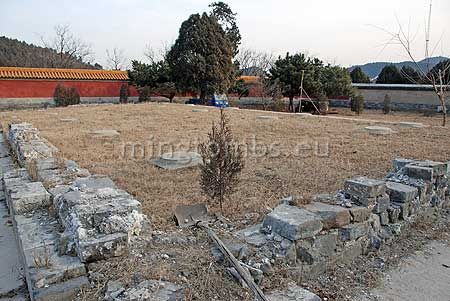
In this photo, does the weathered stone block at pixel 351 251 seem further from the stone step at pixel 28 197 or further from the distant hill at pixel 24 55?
the distant hill at pixel 24 55

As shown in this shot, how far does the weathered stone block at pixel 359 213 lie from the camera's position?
2.28m

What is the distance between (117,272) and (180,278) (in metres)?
0.31

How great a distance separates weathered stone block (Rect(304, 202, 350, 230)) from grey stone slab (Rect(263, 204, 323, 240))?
0.07 m

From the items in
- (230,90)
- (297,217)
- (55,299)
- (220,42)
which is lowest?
(55,299)

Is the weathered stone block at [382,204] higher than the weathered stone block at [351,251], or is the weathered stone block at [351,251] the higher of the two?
the weathered stone block at [382,204]

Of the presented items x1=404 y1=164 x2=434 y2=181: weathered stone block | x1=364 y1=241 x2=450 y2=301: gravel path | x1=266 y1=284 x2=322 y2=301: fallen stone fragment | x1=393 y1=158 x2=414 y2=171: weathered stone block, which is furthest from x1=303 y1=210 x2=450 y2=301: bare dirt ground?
x1=393 y1=158 x2=414 y2=171: weathered stone block

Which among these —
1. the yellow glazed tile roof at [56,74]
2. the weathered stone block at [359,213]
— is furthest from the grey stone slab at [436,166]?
the yellow glazed tile roof at [56,74]

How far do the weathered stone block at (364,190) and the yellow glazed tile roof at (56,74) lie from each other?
52.2 ft

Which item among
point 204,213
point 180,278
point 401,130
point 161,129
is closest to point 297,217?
point 204,213

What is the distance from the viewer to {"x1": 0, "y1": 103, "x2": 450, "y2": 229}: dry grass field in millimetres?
2953

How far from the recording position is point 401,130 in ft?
22.1

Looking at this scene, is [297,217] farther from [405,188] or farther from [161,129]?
[161,129]

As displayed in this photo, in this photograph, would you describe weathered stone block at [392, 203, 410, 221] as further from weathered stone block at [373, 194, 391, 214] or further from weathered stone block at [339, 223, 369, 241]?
weathered stone block at [339, 223, 369, 241]

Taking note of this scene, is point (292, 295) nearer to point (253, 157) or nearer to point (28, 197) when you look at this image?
point (28, 197)
